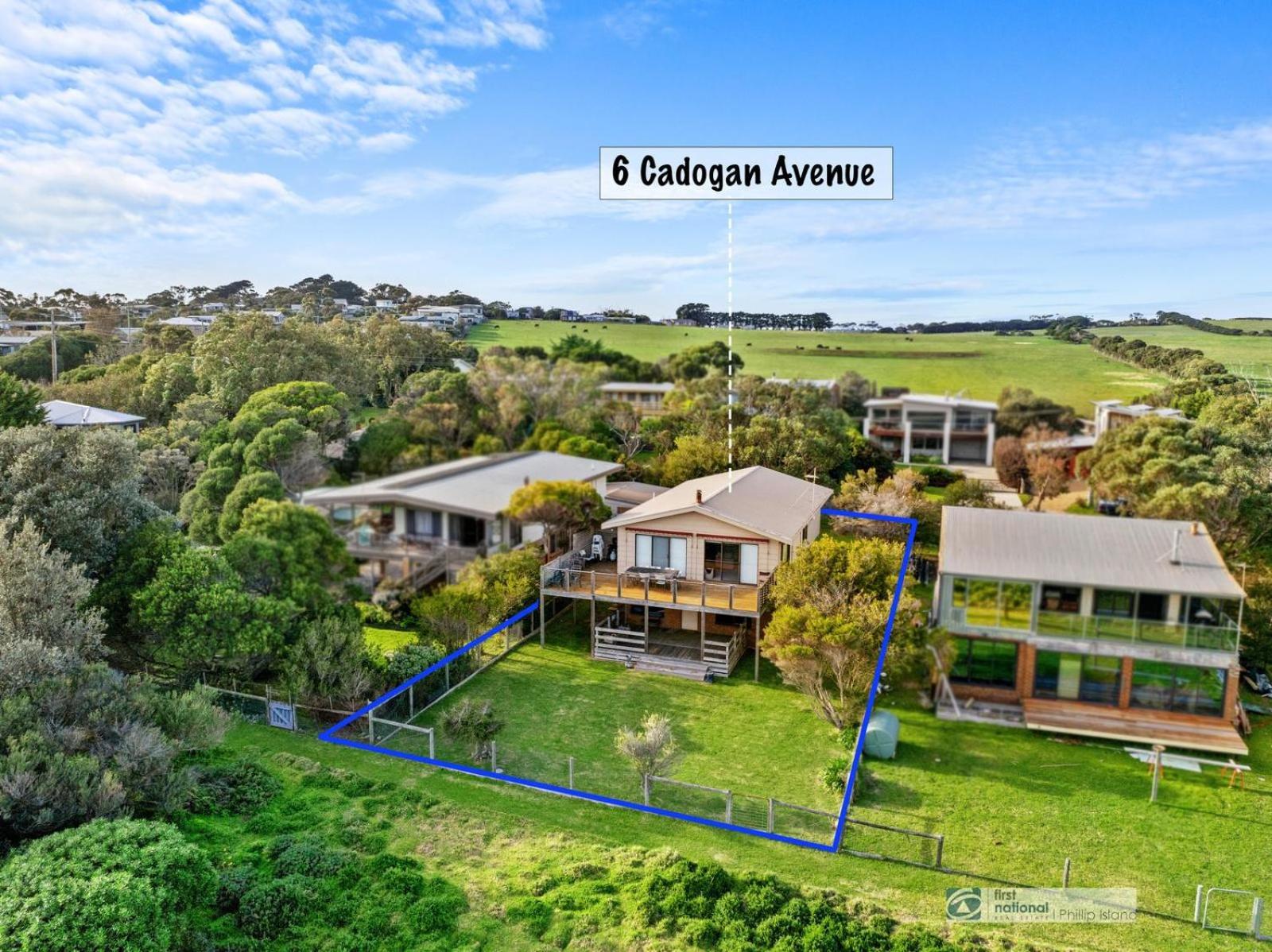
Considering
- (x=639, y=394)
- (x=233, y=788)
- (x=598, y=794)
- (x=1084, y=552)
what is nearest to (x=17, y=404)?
(x=233, y=788)

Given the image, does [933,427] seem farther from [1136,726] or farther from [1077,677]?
[1136,726]

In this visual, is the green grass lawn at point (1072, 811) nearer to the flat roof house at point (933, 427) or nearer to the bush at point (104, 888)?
the flat roof house at point (933, 427)

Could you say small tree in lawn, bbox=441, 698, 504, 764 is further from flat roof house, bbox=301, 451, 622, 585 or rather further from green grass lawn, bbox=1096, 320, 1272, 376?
green grass lawn, bbox=1096, 320, 1272, 376

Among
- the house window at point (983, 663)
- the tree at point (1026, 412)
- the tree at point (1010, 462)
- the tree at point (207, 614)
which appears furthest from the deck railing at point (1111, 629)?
the tree at point (207, 614)

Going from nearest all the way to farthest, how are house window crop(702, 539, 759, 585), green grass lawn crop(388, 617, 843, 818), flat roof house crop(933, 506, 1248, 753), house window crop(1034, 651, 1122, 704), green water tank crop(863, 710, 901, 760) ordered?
1. green grass lawn crop(388, 617, 843, 818)
2. green water tank crop(863, 710, 901, 760)
3. flat roof house crop(933, 506, 1248, 753)
4. house window crop(1034, 651, 1122, 704)
5. house window crop(702, 539, 759, 585)

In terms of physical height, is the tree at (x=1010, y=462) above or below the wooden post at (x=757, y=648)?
above

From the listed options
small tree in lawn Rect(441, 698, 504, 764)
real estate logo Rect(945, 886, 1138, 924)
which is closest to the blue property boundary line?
small tree in lawn Rect(441, 698, 504, 764)

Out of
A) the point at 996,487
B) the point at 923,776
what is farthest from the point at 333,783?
the point at 996,487
